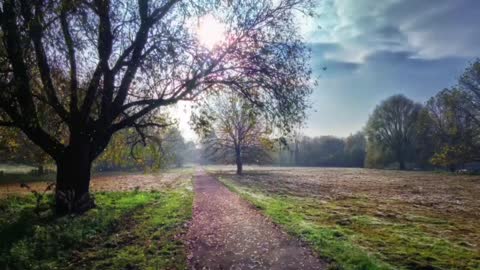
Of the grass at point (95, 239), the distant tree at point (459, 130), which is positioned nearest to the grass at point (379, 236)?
the grass at point (95, 239)

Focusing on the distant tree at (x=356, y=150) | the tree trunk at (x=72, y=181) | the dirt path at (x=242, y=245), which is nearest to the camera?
the dirt path at (x=242, y=245)

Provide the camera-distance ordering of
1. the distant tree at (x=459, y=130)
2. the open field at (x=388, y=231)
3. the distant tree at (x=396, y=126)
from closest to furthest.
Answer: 1. the open field at (x=388, y=231)
2. the distant tree at (x=459, y=130)
3. the distant tree at (x=396, y=126)

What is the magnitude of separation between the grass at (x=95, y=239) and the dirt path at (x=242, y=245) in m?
0.52

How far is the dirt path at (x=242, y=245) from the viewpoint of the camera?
9.09 meters

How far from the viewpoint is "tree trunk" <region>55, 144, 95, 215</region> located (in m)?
15.9

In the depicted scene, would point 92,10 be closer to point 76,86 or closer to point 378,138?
point 76,86

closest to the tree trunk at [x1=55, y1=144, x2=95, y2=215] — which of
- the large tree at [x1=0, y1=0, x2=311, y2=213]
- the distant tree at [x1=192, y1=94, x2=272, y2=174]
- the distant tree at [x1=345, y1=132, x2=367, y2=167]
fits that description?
the large tree at [x1=0, y1=0, x2=311, y2=213]

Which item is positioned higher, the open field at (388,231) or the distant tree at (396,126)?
the distant tree at (396,126)

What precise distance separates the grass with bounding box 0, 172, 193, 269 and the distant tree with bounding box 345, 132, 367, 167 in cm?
10078

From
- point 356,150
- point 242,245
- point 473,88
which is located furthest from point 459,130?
point 356,150

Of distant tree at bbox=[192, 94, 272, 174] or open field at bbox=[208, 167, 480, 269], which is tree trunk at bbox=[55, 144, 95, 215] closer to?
open field at bbox=[208, 167, 480, 269]

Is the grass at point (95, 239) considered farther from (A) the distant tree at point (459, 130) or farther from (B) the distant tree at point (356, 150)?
(B) the distant tree at point (356, 150)

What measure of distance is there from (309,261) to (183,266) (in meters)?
2.96

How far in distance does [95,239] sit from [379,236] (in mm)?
8810
